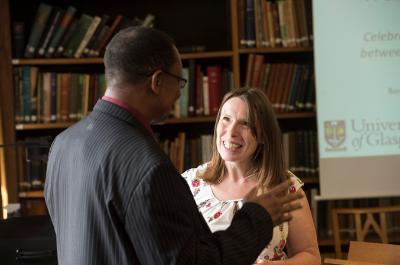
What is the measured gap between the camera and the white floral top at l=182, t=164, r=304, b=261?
2.04 meters

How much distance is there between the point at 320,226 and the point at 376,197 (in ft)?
1.26

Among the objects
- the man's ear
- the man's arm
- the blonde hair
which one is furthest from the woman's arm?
the man's ear

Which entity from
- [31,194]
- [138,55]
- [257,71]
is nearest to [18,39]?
[31,194]

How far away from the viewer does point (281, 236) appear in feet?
6.72

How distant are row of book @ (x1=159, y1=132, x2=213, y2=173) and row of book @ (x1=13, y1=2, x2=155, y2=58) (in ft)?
2.28

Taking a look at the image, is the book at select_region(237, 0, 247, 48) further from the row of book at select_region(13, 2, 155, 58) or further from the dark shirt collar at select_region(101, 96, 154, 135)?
the dark shirt collar at select_region(101, 96, 154, 135)

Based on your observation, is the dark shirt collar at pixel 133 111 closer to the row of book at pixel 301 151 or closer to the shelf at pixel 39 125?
the shelf at pixel 39 125

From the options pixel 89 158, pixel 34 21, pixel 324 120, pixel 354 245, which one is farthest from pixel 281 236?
pixel 34 21

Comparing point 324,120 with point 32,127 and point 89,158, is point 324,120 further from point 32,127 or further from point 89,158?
point 89,158

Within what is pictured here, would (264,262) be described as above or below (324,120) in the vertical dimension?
below

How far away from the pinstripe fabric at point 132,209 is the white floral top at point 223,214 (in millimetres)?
727

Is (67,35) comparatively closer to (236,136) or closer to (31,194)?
(31,194)

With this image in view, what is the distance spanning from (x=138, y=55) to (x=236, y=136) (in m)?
0.96

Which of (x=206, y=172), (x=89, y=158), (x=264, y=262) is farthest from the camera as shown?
(x=206, y=172)
